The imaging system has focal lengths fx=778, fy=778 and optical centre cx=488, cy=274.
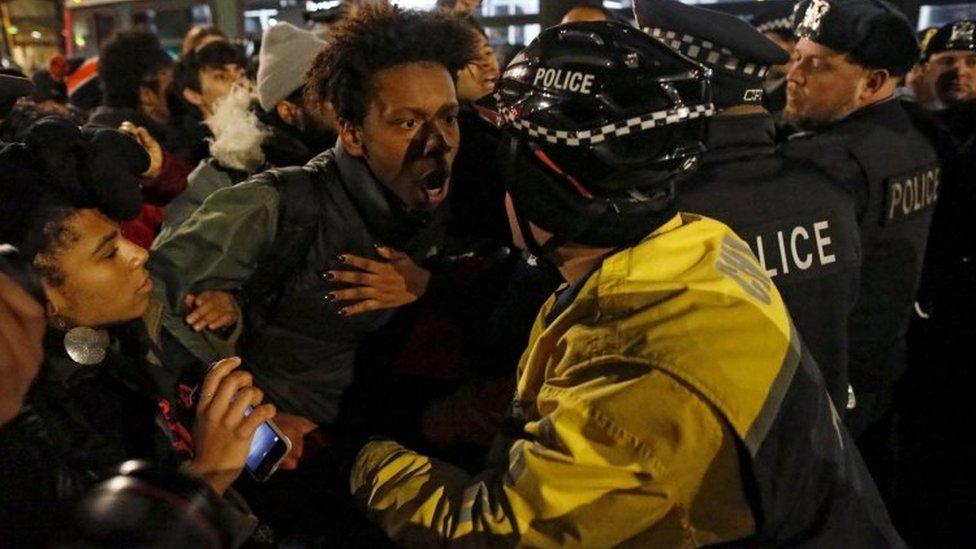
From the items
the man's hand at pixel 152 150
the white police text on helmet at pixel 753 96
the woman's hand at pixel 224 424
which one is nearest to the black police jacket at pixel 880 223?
the white police text on helmet at pixel 753 96

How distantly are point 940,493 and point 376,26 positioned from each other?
11.2ft

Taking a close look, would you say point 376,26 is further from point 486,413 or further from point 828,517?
point 828,517

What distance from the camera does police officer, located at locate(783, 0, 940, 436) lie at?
2561mm

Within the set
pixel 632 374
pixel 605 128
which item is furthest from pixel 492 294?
pixel 632 374

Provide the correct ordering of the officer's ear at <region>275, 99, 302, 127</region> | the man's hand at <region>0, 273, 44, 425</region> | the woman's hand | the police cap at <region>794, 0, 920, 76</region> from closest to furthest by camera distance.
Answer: the man's hand at <region>0, 273, 44, 425</region>
the woman's hand
the police cap at <region>794, 0, 920, 76</region>
the officer's ear at <region>275, 99, 302, 127</region>

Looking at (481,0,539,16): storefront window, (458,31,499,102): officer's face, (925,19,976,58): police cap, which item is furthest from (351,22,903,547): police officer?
(481,0,539,16): storefront window

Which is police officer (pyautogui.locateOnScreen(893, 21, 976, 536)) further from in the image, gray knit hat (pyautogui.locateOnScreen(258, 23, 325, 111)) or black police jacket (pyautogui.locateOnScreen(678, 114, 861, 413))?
gray knit hat (pyautogui.locateOnScreen(258, 23, 325, 111))

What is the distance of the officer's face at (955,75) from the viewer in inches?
160

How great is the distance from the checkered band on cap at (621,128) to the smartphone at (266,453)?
0.86 m

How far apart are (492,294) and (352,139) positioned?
24.8 inches

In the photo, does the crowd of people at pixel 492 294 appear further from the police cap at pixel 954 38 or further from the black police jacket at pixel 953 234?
the police cap at pixel 954 38

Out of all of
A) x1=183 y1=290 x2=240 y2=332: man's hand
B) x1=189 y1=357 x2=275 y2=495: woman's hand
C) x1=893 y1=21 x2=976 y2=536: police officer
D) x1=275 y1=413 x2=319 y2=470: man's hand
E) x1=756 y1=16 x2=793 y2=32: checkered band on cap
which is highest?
x1=756 y1=16 x2=793 y2=32: checkered band on cap

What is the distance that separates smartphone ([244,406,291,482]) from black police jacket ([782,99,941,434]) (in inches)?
70.8

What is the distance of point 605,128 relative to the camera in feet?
4.25
